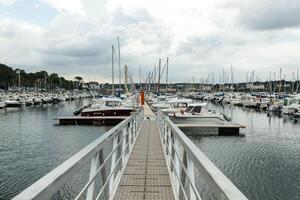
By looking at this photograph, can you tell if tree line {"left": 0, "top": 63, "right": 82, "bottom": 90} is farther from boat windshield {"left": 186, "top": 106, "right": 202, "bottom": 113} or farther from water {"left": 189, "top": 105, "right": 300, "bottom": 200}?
water {"left": 189, "top": 105, "right": 300, "bottom": 200}

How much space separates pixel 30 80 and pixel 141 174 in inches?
6147

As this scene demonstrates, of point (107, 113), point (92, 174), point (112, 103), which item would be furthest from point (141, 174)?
point (112, 103)

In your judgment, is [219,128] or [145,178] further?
[219,128]

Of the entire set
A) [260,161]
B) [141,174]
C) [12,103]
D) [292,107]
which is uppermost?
[141,174]

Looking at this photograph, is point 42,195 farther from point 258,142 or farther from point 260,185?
point 258,142

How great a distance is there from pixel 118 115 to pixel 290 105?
27.5 m

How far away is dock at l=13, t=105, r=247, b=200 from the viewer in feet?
8.40

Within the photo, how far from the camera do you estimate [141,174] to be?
8117 mm

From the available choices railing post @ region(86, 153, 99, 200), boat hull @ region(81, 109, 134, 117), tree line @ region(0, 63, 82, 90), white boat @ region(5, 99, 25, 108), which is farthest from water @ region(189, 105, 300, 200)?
tree line @ region(0, 63, 82, 90)

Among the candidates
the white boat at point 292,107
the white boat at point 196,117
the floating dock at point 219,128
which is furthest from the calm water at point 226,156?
the white boat at point 292,107

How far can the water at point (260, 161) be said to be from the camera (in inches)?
592

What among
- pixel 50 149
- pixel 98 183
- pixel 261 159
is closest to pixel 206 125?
pixel 261 159

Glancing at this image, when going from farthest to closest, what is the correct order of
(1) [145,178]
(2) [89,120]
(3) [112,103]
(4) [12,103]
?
1. (4) [12,103]
2. (3) [112,103]
3. (2) [89,120]
4. (1) [145,178]

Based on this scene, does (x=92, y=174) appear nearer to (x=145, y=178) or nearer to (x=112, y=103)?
(x=145, y=178)
